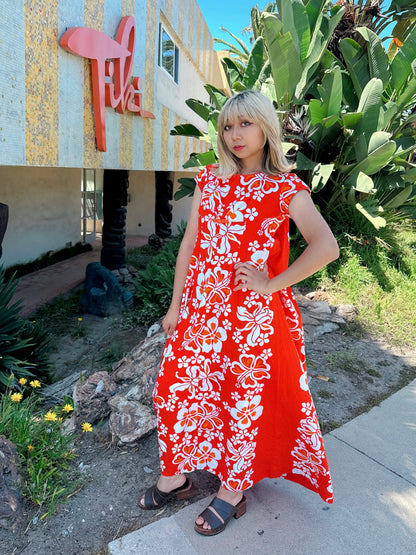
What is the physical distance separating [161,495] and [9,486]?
0.65 meters

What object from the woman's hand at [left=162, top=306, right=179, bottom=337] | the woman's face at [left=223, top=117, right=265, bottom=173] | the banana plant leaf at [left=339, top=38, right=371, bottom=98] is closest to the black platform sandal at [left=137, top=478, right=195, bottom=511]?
the woman's hand at [left=162, top=306, right=179, bottom=337]

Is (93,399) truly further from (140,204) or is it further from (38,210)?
(140,204)

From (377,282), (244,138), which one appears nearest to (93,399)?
(244,138)

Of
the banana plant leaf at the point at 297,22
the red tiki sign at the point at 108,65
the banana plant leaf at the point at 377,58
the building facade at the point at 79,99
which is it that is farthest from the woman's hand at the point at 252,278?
→ the banana plant leaf at the point at 377,58

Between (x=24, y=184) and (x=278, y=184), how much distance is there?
297 inches

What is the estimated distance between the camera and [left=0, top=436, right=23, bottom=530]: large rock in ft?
5.86

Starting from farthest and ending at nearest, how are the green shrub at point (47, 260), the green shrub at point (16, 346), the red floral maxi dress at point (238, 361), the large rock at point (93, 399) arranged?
the green shrub at point (47, 260) → the green shrub at point (16, 346) → the large rock at point (93, 399) → the red floral maxi dress at point (238, 361)

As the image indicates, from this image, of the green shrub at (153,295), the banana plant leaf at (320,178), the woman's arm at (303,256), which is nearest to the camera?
the woman's arm at (303,256)

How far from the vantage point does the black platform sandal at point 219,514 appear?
1799mm

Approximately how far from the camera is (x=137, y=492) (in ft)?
6.80

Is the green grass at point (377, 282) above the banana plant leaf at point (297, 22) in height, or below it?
below

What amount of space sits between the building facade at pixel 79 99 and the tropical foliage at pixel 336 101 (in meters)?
1.07

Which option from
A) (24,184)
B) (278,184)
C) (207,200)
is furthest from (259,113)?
(24,184)

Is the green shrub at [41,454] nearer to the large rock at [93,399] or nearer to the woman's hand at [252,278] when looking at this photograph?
the large rock at [93,399]
